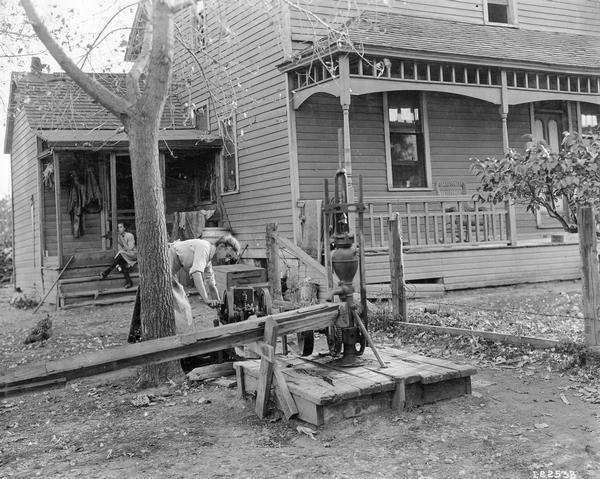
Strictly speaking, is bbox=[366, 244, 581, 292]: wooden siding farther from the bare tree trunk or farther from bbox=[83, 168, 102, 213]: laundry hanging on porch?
bbox=[83, 168, 102, 213]: laundry hanging on porch

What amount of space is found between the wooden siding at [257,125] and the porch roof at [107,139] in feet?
3.80

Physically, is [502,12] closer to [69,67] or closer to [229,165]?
[229,165]

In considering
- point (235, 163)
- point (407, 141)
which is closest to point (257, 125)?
point (235, 163)

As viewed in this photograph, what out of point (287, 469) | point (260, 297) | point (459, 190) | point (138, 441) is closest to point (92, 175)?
point (459, 190)

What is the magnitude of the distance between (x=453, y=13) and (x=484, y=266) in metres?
7.06

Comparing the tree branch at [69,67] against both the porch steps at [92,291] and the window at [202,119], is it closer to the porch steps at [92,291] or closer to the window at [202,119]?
the porch steps at [92,291]

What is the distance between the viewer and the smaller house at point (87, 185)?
1485 centimetres

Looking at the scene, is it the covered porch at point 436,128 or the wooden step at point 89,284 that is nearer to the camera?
the covered porch at point 436,128

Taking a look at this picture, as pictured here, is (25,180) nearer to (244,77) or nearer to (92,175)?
(92,175)

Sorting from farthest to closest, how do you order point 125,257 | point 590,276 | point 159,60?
1. point 125,257
2. point 159,60
3. point 590,276

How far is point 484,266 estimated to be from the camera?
12766mm

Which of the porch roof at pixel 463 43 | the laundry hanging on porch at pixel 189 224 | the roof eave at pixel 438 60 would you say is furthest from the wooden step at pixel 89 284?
the porch roof at pixel 463 43

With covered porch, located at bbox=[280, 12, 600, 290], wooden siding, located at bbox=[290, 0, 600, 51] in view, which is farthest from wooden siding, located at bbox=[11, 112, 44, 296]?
covered porch, located at bbox=[280, 12, 600, 290]

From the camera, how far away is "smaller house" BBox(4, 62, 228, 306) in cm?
1485
